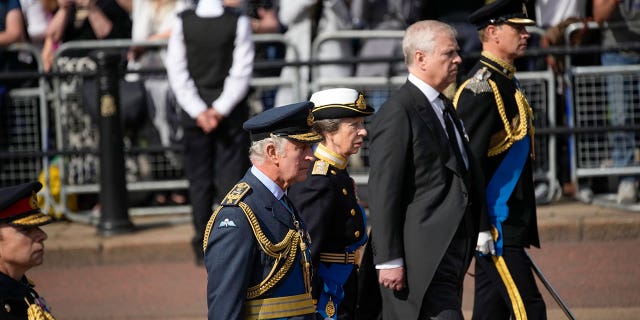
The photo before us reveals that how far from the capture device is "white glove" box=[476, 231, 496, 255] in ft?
22.2

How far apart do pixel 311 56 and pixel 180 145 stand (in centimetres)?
142

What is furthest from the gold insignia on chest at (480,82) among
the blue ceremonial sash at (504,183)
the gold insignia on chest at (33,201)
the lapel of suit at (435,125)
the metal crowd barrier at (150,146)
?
the metal crowd barrier at (150,146)

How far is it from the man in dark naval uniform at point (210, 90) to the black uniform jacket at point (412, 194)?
4.25 metres

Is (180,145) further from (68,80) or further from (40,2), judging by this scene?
(40,2)

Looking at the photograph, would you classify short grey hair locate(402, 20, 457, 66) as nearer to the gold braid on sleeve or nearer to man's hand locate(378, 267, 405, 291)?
man's hand locate(378, 267, 405, 291)

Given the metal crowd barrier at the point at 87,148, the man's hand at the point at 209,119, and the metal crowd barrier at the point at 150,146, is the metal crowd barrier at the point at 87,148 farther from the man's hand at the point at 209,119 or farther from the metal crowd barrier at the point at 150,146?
the man's hand at the point at 209,119

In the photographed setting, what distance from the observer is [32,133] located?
12.1 meters

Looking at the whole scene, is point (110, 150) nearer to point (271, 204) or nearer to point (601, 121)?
point (601, 121)

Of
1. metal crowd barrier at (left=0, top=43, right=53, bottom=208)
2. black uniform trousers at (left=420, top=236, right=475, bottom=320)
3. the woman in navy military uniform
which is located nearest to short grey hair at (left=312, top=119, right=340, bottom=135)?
the woman in navy military uniform

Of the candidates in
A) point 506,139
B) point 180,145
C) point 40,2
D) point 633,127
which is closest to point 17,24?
point 40,2

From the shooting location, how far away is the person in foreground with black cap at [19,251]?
4965 millimetres

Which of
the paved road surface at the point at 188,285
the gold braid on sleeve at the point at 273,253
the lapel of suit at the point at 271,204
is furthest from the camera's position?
the paved road surface at the point at 188,285

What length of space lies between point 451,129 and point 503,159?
70 cm

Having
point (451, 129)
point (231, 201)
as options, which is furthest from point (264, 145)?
point (451, 129)
